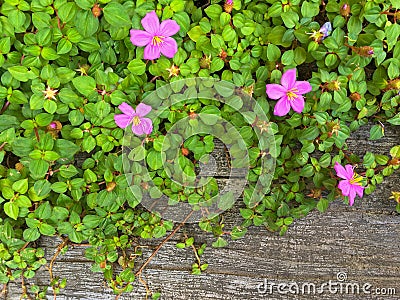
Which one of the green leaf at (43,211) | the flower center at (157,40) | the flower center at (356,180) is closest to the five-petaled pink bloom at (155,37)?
the flower center at (157,40)

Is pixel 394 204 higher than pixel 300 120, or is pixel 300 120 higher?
pixel 300 120

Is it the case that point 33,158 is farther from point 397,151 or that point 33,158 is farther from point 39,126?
point 397,151

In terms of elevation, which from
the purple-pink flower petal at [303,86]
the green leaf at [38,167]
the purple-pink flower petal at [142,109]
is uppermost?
the purple-pink flower petal at [303,86]

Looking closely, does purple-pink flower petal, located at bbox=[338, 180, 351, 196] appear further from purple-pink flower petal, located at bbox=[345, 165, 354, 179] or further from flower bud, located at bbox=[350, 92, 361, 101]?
flower bud, located at bbox=[350, 92, 361, 101]

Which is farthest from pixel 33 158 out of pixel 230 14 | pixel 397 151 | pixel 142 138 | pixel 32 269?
pixel 397 151

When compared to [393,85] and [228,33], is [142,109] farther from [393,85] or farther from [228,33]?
[393,85]

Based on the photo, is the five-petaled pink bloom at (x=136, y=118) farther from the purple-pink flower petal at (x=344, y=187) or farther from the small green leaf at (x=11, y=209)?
the purple-pink flower petal at (x=344, y=187)
